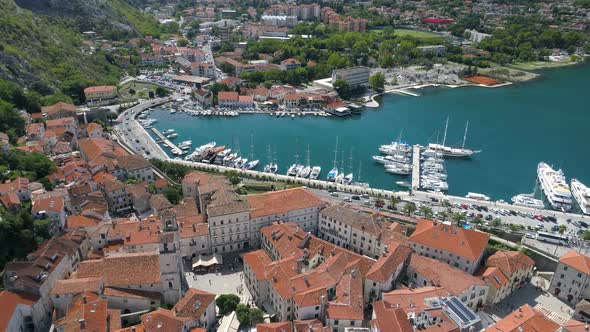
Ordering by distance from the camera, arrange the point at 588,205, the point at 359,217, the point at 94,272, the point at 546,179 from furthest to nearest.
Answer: the point at 546,179, the point at 588,205, the point at 359,217, the point at 94,272

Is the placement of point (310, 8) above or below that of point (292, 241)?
above

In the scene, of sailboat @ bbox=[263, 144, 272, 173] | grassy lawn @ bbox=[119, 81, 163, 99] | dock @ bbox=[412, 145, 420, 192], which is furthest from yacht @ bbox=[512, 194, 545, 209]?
grassy lawn @ bbox=[119, 81, 163, 99]

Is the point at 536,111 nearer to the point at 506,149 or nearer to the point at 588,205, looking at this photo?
the point at 506,149

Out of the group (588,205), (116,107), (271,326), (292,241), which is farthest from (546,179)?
(116,107)

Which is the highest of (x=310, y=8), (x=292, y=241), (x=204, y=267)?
(x=310, y=8)

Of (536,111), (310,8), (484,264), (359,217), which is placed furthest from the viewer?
(310,8)

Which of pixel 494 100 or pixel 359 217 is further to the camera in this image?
pixel 494 100

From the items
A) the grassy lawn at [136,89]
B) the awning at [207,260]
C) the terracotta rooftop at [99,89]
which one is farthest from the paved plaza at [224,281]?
the grassy lawn at [136,89]

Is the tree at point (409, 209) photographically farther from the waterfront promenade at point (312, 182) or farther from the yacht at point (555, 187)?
the yacht at point (555, 187)
